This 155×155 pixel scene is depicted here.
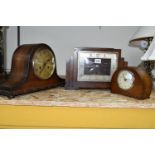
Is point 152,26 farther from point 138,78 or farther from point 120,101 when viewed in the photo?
point 120,101

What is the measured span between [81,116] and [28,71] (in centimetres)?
30

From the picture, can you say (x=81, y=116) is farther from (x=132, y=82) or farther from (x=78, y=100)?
(x=132, y=82)

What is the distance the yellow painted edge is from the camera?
0.76 metres

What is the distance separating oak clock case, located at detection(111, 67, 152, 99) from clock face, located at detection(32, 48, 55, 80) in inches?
12.4

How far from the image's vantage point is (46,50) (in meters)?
0.92

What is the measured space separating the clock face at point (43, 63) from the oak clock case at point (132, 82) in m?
0.32

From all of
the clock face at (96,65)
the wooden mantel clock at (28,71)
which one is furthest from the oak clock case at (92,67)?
the wooden mantel clock at (28,71)

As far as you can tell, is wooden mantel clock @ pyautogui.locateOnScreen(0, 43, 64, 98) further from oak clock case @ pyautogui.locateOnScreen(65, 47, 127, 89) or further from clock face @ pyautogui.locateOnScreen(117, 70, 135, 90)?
clock face @ pyautogui.locateOnScreen(117, 70, 135, 90)

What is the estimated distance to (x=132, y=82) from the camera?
0.81 m

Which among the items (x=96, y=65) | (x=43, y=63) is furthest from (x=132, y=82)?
(x=43, y=63)

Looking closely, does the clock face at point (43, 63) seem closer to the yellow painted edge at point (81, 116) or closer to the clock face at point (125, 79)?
the yellow painted edge at point (81, 116)

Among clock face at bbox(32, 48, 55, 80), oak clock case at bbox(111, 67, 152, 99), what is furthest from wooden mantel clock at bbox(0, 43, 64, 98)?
oak clock case at bbox(111, 67, 152, 99)

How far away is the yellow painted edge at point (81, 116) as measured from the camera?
2.48 feet

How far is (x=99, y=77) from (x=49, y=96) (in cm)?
27
